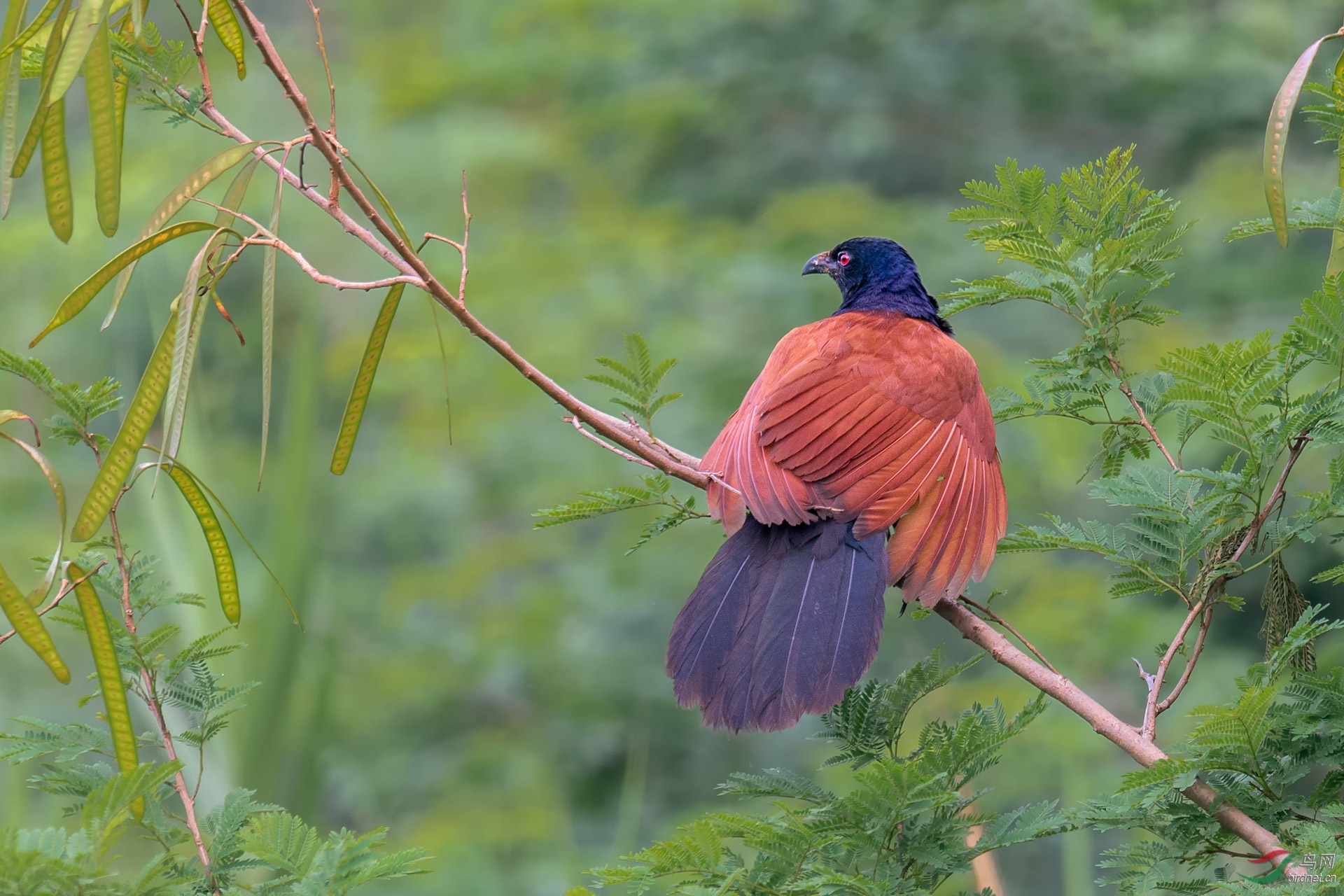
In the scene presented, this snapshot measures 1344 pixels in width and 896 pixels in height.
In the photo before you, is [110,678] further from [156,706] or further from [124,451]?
[156,706]

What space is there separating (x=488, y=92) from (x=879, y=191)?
240 cm

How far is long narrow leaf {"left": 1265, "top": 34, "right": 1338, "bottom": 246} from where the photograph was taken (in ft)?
4.19

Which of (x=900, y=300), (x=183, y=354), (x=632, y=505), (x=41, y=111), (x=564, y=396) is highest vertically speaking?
(x=41, y=111)

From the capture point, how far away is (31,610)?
1.10 m

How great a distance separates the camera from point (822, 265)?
3592mm

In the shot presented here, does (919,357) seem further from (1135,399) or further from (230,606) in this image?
(230,606)

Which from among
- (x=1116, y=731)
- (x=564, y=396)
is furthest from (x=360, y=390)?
(x=1116, y=731)

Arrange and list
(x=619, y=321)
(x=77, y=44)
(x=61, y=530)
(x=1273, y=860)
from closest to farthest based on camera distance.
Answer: (x=77, y=44)
(x=61, y=530)
(x=1273, y=860)
(x=619, y=321)

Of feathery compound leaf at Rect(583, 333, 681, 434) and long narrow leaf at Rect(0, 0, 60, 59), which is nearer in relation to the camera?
long narrow leaf at Rect(0, 0, 60, 59)

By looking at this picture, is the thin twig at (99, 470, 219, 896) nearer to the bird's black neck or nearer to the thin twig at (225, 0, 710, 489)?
the thin twig at (225, 0, 710, 489)

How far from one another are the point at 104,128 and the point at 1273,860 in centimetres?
143

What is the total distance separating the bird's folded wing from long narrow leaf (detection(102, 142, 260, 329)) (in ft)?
3.54

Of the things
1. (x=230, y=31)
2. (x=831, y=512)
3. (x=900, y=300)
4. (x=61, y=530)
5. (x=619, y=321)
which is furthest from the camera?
(x=619, y=321)

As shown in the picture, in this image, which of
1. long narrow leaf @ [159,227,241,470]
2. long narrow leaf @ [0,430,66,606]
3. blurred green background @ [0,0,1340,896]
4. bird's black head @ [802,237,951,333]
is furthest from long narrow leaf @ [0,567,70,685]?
blurred green background @ [0,0,1340,896]
